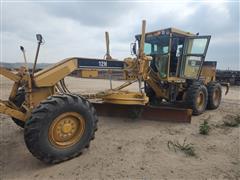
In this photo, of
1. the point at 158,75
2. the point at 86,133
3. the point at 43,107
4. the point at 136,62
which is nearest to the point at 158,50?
the point at 158,75

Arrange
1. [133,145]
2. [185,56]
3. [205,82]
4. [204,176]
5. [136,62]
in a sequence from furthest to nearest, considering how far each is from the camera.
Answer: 1. [205,82]
2. [185,56]
3. [136,62]
4. [133,145]
5. [204,176]

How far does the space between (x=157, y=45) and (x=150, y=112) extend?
7.66ft

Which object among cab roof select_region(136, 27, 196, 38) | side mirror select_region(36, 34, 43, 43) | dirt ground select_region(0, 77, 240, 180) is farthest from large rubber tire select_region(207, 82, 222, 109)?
side mirror select_region(36, 34, 43, 43)

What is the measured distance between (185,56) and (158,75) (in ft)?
3.59

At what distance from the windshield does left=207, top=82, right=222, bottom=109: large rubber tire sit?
266 cm

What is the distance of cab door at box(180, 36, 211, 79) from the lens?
827 cm

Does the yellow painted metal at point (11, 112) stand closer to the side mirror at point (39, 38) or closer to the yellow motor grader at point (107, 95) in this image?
the yellow motor grader at point (107, 95)

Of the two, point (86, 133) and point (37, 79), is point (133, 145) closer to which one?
point (86, 133)

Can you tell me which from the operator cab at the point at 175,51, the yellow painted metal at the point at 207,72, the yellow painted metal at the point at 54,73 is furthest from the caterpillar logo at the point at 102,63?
the yellow painted metal at the point at 207,72

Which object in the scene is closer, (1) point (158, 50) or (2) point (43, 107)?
Answer: (2) point (43, 107)

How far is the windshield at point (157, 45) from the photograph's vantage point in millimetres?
8064

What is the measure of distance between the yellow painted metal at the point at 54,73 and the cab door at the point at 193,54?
4416 mm

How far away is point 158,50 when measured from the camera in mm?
8328

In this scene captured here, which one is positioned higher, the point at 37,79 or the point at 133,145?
the point at 37,79
